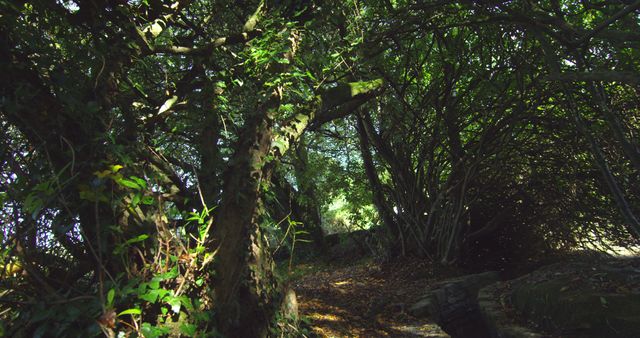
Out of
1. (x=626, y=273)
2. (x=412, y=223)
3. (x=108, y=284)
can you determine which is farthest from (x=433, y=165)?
(x=108, y=284)

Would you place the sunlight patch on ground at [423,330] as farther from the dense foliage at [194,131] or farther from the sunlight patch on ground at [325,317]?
the dense foliage at [194,131]

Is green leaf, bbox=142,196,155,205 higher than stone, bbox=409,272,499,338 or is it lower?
higher

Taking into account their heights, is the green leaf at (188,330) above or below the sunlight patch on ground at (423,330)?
above

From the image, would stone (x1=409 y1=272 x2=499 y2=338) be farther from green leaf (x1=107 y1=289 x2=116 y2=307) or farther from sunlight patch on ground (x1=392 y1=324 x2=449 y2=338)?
green leaf (x1=107 y1=289 x2=116 y2=307)

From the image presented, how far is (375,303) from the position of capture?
553cm

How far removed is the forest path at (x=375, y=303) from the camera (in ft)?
13.9

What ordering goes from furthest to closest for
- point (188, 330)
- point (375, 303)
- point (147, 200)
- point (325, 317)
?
point (375, 303) < point (325, 317) < point (147, 200) < point (188, 330)

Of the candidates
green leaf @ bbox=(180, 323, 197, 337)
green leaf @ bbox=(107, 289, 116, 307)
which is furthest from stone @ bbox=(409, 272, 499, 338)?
green leaf @ bbox=(107, 289, 116, 307)

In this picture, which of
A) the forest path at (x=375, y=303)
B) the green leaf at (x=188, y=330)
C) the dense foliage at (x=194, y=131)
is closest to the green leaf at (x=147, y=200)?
the dense foliage at (x=194, y=131)

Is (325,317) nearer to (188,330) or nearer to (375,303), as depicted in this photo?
(375,303)

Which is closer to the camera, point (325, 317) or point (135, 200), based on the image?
point (135, 200)

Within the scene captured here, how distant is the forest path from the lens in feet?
13.9

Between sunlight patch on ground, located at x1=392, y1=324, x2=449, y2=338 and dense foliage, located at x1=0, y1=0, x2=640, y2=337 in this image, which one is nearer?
dense foliage, located at x1=0, y1=0, x2=640, y2=337

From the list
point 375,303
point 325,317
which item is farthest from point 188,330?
point 375,303
